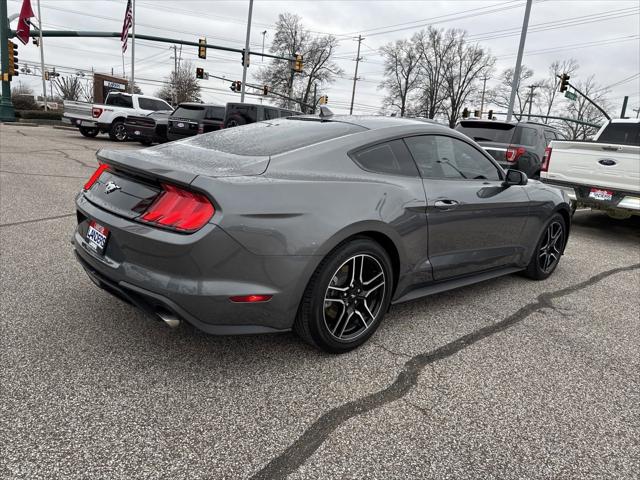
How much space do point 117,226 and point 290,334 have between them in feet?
4.20

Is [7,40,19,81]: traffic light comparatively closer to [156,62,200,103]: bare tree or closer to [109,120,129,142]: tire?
[109,120,129,142]: tire

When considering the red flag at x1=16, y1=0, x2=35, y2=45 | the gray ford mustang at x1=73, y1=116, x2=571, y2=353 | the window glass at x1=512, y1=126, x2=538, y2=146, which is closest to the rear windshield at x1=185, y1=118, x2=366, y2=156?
the gray ford mustang at x1=73, y1=116, x2=571, y2=353

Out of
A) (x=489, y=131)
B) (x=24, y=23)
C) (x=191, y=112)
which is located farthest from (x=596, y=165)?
(x=24, y=23)

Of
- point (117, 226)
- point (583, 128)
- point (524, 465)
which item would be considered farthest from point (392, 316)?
point (583, 128)

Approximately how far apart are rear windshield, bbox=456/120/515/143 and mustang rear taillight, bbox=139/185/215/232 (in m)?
8.63

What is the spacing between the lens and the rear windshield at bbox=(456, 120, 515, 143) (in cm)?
988

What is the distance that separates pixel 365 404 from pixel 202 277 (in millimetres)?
1054

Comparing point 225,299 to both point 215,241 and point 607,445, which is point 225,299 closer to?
point 215,241

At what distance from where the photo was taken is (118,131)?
722 inches

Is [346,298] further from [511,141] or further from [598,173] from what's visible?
[511,141]

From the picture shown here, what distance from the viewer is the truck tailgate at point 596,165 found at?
6641mm

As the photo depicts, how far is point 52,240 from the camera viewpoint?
15.9ft

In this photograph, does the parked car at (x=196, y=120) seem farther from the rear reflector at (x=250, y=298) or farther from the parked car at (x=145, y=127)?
the rear reflector at (x=250, y=298)

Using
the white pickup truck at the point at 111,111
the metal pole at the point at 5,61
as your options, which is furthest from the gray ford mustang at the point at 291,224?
→ the metal pole at the point at 5,61
